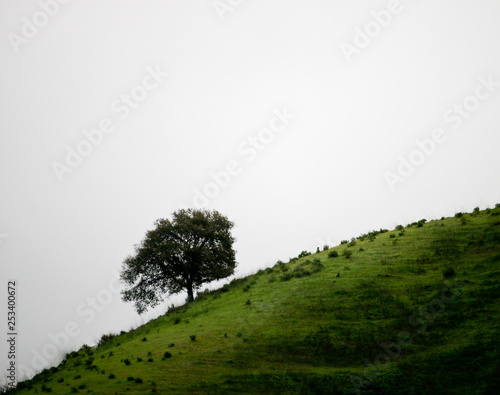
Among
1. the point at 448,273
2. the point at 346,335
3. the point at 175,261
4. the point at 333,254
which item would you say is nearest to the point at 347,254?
the point at 333,254

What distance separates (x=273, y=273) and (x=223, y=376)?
585 inches

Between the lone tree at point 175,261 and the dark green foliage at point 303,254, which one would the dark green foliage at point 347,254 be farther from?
the lone tree at point 175,261

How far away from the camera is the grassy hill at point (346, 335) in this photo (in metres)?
14.1

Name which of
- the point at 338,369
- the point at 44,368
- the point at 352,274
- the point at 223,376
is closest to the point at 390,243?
the point at 352,274

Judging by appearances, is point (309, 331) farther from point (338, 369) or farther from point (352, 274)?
point (352, 274)

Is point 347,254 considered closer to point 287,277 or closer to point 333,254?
point 333,254

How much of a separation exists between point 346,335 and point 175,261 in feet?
77.9

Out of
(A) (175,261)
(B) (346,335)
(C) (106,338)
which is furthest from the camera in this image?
(A) (175,261)

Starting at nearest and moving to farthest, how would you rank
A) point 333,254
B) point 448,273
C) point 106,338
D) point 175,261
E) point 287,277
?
point 448,273, point 287,277, point 333,254, point 106,338, point 175,261

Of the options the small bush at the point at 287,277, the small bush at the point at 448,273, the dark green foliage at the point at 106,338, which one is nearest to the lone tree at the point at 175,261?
the dark green foliage at the point at 106,338

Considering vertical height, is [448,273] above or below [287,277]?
below

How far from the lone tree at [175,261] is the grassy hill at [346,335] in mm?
11343

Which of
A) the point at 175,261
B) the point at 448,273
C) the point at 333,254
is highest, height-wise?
the point at 175,261

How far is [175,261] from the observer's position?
37.1 metres
